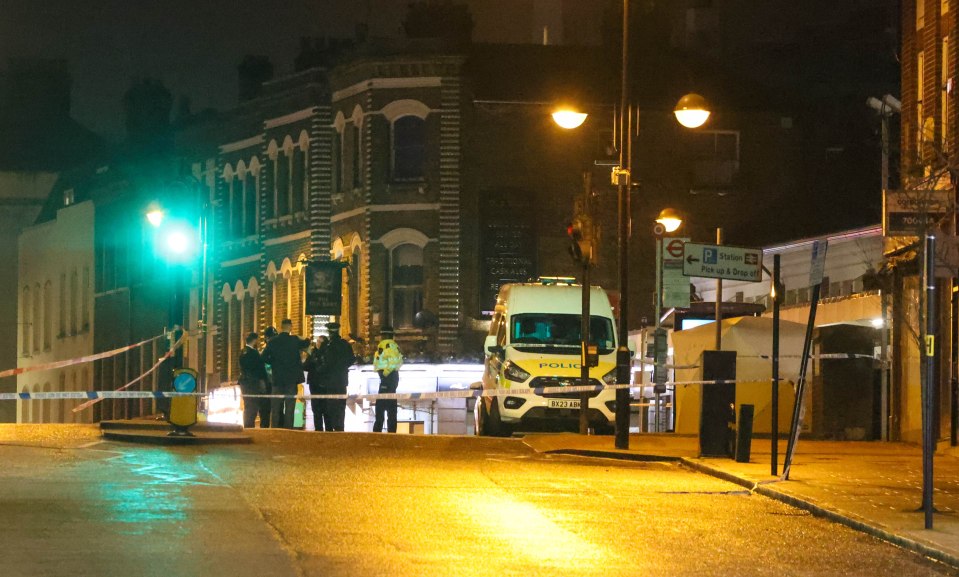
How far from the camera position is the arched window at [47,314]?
6719 cm

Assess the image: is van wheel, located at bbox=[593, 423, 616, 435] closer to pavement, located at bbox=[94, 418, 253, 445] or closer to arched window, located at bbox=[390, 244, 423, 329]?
pavement, located at bbox=[94, 418, 253, 445]

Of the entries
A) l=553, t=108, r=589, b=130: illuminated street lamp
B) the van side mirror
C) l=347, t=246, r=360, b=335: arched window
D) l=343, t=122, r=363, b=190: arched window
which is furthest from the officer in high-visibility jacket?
l=343, t=122, r=363, b=190: arched window

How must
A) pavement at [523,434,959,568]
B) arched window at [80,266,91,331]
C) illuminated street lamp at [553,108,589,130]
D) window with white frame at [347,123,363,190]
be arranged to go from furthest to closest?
arched window at [80,266,91,331], window with white frame at [347,123,363,190], illuminated street lamp at [553,108,589,130], pavement at [523,434,959,568]

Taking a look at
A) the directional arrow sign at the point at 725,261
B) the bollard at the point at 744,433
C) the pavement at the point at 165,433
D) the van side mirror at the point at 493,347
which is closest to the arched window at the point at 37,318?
the van side mirror at the point at 493,347

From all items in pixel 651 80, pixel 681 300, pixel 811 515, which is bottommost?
pixel 811 515

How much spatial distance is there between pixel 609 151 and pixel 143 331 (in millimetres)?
37014

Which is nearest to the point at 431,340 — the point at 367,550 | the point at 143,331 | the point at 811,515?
the point at 143,331

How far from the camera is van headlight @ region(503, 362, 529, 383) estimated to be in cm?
2719

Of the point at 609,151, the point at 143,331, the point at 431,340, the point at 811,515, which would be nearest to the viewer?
the point at 811,515

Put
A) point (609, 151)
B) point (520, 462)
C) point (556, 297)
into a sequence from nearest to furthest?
1. point (520, 462)
2. point (609, 151)
3. point (556, 297)

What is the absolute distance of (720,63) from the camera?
159 ft

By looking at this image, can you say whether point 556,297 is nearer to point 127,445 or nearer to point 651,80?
point 127,445

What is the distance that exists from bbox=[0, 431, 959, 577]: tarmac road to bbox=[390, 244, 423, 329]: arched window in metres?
24.6

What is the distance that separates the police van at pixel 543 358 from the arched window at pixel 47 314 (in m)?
41.3
